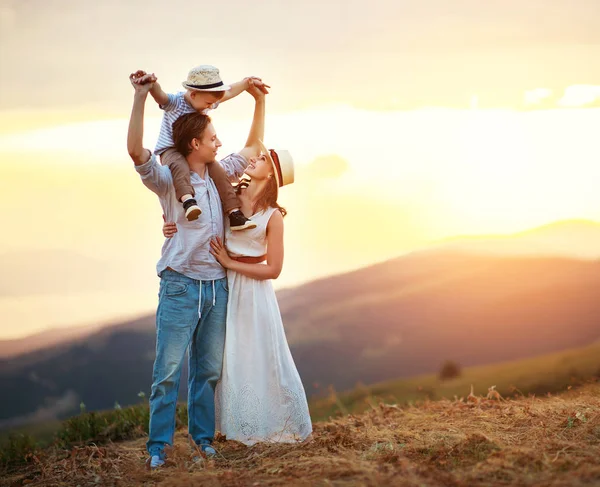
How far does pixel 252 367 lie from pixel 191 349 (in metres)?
0.46

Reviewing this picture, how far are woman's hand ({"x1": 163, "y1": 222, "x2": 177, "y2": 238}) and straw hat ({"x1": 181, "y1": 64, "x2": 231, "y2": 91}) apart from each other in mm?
980

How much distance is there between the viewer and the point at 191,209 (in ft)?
17.3

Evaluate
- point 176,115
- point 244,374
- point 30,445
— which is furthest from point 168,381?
point 30,445

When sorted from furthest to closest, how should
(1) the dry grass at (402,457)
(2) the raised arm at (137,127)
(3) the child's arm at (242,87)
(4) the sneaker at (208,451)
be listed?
(3) the child's arm at (242,87) → (4) the sneaker at (208,451) → (2) the raised arm at (137,127) → (1) the dry grass at (402,457)

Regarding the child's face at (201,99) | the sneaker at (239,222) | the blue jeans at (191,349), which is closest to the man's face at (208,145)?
the child's face at (201,99)

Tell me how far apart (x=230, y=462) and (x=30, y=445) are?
3103mm

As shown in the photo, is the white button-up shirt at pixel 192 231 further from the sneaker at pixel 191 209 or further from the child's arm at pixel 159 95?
the child's arm at pixel 159 95

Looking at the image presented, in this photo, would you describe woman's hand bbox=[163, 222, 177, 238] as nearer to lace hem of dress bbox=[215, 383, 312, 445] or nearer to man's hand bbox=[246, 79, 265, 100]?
lace hem of dress bbox=[215, 383, 312, 445]

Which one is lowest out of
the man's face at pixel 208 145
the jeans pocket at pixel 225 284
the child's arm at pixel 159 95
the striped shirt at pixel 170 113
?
the jeans pocket at pixel 225 284

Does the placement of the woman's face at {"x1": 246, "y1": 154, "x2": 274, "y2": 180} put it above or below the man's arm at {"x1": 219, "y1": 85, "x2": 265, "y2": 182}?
below

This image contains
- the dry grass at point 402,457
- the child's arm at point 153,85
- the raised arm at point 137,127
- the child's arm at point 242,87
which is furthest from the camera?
the child's arm at point 242,87

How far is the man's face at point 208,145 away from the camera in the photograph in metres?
5.57

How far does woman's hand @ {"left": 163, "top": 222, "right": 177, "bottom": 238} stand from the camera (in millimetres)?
5492

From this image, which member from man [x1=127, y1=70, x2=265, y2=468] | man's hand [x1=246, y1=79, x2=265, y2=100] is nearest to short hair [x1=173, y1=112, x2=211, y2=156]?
man [x1=127, y1=70, x2=265, y2=468]
